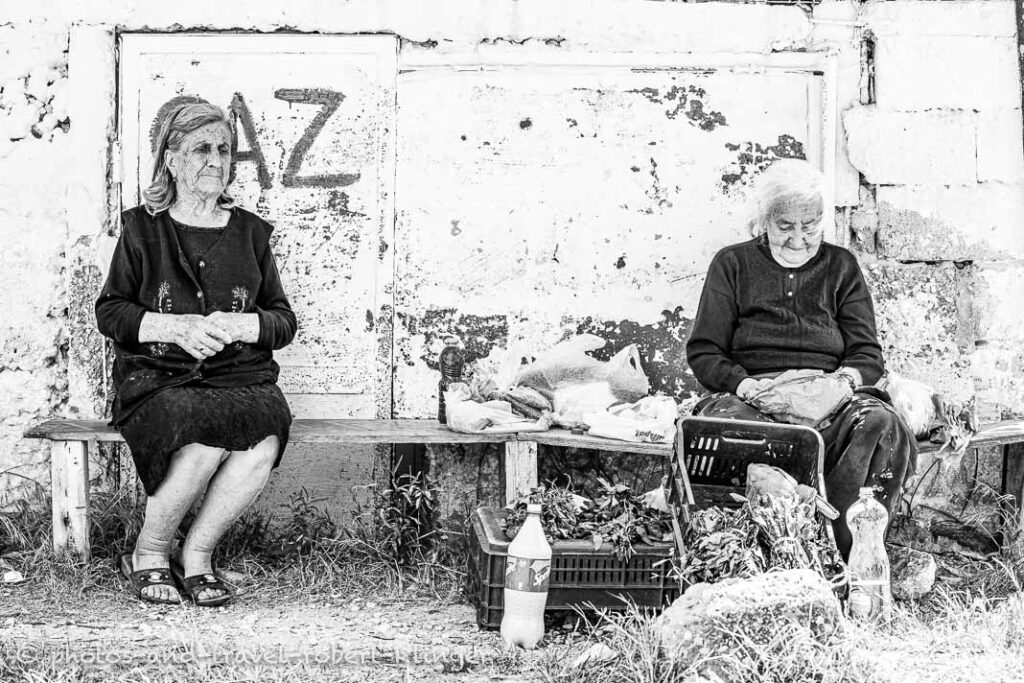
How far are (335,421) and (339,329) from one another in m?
0.43

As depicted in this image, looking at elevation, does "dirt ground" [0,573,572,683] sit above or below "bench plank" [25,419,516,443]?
below

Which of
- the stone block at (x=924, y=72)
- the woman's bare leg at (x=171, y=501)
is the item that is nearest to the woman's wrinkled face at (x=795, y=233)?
the stone block at (x=924, y=72)

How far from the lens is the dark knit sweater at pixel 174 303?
17.2ft

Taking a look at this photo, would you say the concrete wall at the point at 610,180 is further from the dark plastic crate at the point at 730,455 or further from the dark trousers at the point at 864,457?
the dark plastic crate at the point at 730,455

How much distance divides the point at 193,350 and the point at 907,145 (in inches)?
134

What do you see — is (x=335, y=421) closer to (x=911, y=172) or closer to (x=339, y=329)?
(x=339, y=329)

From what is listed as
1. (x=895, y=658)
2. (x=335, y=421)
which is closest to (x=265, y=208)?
(x=335, y=421)

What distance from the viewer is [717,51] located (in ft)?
19.7

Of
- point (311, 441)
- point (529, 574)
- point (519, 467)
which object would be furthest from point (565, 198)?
point (529, 574)

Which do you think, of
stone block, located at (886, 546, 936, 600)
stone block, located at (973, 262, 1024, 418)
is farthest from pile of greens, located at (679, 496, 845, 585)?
stone block, located at (973, 262, 1024, 418)

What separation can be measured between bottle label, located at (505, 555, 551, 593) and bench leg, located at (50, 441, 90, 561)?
1953 millimetres

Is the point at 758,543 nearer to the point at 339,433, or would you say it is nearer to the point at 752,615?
the point at 752,615

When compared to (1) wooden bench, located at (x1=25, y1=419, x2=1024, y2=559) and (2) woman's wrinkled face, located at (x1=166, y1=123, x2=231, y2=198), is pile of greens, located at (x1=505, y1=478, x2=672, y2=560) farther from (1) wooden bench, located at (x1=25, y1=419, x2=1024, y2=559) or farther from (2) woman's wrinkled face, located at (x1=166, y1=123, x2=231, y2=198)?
(2) woman's wrinkled face, located at (x1=166, y1=123, x2=231, y2=198)

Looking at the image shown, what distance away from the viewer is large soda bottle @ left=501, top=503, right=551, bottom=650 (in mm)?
4480
